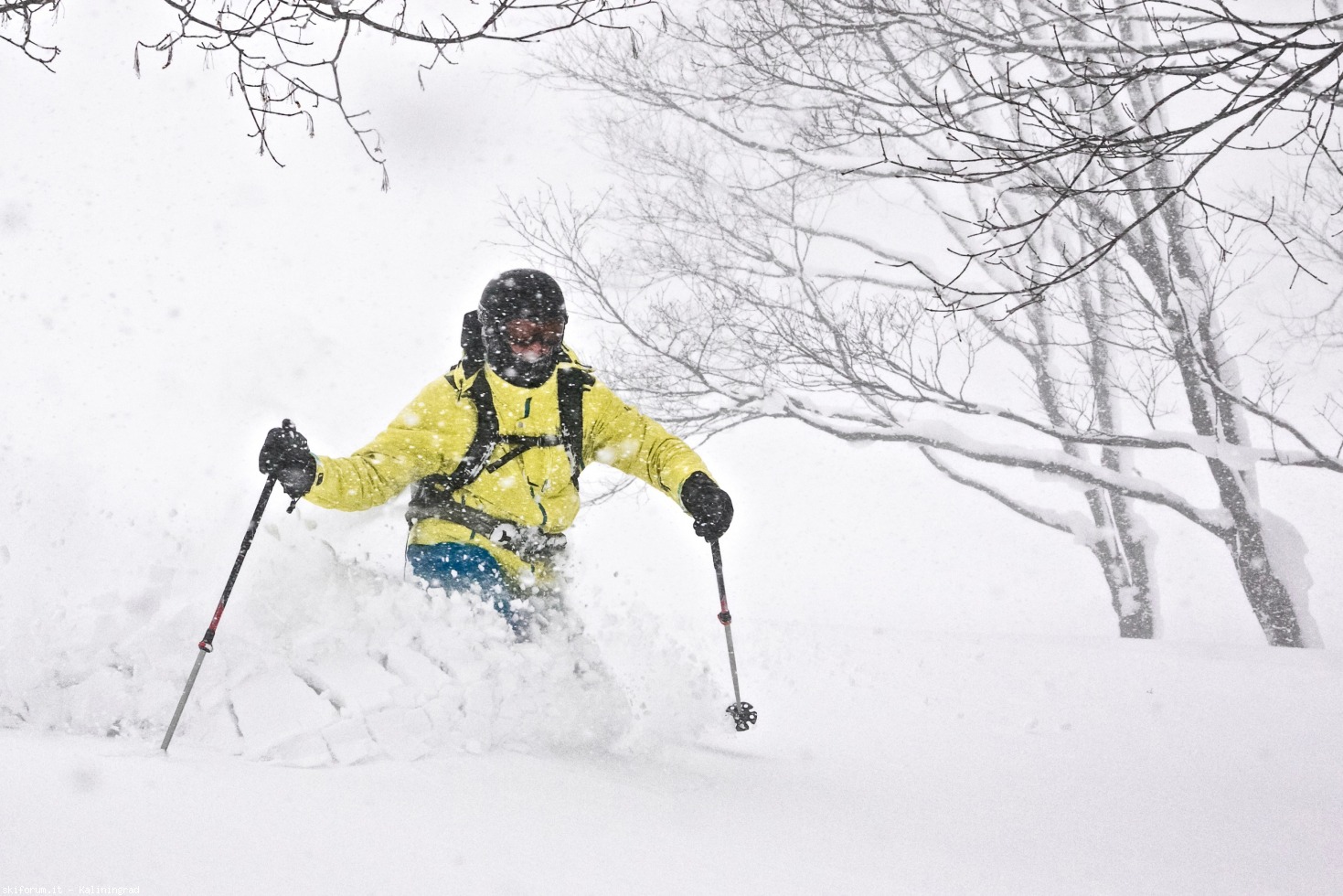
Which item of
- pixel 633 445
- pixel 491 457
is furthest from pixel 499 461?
pixel 633 445

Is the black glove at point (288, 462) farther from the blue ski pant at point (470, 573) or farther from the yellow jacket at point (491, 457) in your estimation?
the blue ski pant at point (470, 573)

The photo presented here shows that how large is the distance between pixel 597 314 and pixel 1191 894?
7.45 meters

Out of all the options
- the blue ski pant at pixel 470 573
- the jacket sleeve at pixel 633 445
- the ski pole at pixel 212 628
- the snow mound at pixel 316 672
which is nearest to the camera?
the ski pole at pixel 212 628

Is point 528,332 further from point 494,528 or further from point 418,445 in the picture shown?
point 494,528

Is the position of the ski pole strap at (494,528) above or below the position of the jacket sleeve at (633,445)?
below

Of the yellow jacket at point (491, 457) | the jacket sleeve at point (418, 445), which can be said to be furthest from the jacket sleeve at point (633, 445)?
the jacket sleeve at point (418, 445)

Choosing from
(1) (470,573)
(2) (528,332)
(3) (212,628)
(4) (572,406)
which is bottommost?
(3) (212,628)

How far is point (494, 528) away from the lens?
146 inches

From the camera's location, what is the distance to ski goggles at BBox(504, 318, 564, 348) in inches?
146

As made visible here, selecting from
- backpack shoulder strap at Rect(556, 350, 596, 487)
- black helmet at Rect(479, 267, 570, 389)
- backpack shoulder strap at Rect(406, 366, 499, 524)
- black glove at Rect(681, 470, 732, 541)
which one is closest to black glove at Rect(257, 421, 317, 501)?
backpack shoulder strap at Rect(406, 366, 499, 524)

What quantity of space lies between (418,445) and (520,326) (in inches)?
25.0

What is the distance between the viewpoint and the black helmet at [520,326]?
370cm

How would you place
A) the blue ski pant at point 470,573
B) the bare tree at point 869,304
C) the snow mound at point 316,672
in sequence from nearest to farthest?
the snow mound at point 316,672
the blue ski pant at point 470,573
the bare tree at point 869,304

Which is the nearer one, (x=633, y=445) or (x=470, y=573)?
(x=470, y=573)
